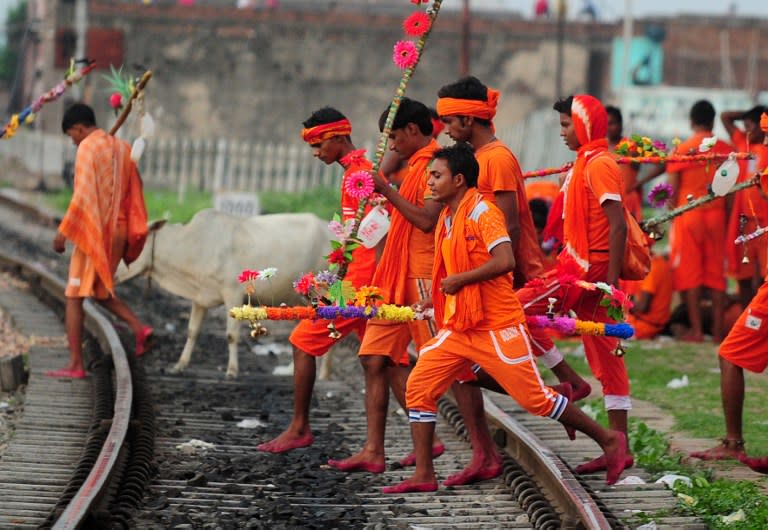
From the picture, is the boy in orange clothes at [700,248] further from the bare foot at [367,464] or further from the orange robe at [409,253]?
the bare foot at [367,464]

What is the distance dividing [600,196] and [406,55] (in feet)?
4.36

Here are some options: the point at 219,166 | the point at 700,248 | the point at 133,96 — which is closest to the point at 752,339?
the point at 133,96

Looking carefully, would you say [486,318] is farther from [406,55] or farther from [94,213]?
[94,213]

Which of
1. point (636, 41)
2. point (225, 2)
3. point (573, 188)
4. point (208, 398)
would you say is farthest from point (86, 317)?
point (636, 41)

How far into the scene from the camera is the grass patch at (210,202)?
89.2ft

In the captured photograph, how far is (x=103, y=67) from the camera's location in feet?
134

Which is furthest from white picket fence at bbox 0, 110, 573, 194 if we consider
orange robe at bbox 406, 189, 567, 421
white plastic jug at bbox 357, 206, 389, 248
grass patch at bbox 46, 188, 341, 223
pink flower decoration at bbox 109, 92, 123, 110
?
orange robe at bbox 406, 189, 567, 421

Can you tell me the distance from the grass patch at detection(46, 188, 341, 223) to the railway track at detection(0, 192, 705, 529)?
15106mm

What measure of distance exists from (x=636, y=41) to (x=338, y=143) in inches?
1607

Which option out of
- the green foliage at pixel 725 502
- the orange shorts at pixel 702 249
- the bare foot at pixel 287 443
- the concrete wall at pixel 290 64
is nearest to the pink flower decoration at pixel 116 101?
the bare foot at pixel 287 443

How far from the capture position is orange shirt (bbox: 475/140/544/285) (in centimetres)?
782

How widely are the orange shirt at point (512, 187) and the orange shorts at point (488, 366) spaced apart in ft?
2.15

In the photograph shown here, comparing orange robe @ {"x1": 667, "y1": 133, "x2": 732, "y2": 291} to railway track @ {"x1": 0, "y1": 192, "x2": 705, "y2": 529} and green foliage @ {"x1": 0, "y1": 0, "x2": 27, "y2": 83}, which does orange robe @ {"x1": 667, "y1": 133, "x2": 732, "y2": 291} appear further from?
green foliage @ {"x1": 0, "y1": 0, "x2": 27, "y2": 83}

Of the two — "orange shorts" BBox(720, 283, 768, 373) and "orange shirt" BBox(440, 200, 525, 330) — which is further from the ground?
"orange shirt" BBox(440, 200, 525, 330)
